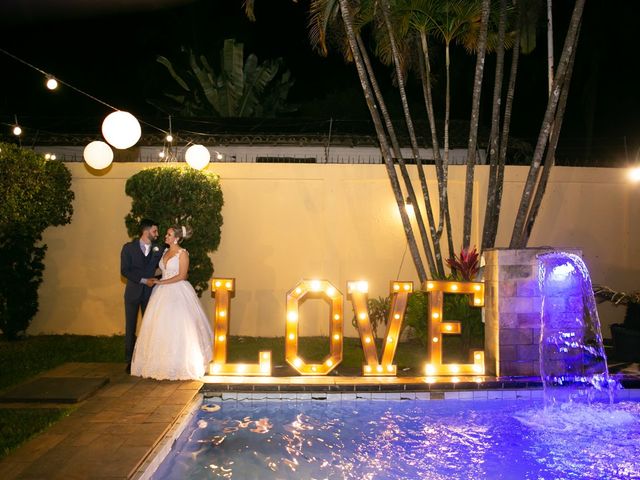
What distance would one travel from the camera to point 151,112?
2262cm

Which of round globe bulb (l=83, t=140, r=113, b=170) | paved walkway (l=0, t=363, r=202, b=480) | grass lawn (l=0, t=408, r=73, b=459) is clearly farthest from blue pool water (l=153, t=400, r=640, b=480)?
round globe bulb (l=83, t=140, r=113, b=170)

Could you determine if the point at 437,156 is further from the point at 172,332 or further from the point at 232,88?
the point at 232,88

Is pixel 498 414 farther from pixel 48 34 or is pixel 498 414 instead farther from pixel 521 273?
pixel 48 34

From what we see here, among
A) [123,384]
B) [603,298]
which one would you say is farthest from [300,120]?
[123,384]

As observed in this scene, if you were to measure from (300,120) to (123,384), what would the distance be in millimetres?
10147

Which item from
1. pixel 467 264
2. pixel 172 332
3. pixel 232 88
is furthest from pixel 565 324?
pixel 232 88

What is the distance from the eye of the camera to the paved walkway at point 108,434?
4129mm

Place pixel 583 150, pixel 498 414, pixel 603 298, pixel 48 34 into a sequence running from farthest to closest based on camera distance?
pixel 48 34, pixel 583 150, pixel 603 298, pixel 498 414

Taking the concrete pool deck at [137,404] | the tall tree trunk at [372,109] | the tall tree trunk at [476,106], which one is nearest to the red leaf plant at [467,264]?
the tall tree trunk at [476,106]

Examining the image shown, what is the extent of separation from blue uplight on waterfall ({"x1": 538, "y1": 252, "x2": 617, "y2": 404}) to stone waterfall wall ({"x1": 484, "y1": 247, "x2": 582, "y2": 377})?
0.31 feet

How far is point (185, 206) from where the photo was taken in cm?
877

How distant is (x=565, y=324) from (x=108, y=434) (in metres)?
5.52

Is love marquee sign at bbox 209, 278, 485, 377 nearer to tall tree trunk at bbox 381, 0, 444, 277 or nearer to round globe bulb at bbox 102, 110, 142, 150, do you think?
tall tree trunk at bbox 381, 0, 444, 277

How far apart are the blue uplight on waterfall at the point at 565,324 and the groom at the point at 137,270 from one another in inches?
197
